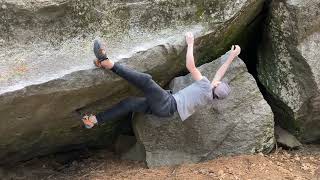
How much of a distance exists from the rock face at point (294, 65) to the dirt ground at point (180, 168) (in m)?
0.47

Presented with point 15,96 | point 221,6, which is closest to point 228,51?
point 221,6

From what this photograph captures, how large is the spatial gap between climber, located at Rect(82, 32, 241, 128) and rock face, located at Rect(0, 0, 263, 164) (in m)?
0.20

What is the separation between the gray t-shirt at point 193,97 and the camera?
17.8ft

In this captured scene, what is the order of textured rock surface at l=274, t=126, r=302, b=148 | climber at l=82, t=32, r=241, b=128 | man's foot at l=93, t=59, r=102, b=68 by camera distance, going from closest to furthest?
man's foot at l=93, t=59, r=102, b=68 → climber at l=82, t=32, r=241, b=128 → textured rock surface at l=274, t=126, r=302, b=148

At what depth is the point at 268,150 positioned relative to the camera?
606 centimetres

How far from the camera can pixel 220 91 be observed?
546 centimetres

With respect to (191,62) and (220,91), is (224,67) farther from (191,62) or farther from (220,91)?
(191,62)

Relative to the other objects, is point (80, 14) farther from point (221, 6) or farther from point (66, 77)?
point (221, 6)

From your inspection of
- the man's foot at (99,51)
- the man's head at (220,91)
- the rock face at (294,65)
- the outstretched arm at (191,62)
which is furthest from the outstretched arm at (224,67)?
the man's foot at (99,51)

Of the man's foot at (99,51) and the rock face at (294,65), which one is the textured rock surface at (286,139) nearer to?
the rock face at (294,65)

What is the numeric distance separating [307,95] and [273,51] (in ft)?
2.37

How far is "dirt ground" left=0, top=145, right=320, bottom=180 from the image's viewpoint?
5.62 m

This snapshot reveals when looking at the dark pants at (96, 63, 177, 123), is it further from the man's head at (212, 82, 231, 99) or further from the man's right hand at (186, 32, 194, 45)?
the man's right hand at (186, 32, 194, 45)

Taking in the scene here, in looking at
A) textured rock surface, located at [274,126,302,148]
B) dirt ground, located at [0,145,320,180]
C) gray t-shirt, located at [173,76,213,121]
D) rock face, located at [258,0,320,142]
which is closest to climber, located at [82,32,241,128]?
gray t-shirt, located at [173,76,213,121]
